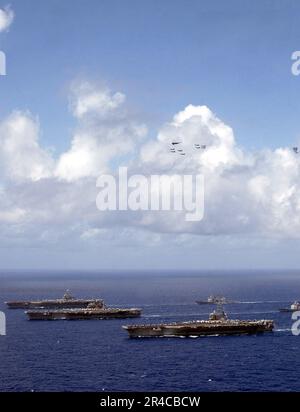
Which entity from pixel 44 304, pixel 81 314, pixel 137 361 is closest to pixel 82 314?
pixel 81 314

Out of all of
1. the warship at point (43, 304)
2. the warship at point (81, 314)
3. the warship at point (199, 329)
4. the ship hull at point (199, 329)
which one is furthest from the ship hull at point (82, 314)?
the ship hull at point (199, 329)

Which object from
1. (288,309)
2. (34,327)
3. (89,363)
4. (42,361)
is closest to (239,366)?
(89,363)

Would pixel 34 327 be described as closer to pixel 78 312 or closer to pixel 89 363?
pixel 78 312

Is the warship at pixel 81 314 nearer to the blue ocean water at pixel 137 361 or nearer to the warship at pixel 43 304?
the blue ocean water at pixel 137 361

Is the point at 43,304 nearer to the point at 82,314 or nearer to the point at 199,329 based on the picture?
the point at 82,314
